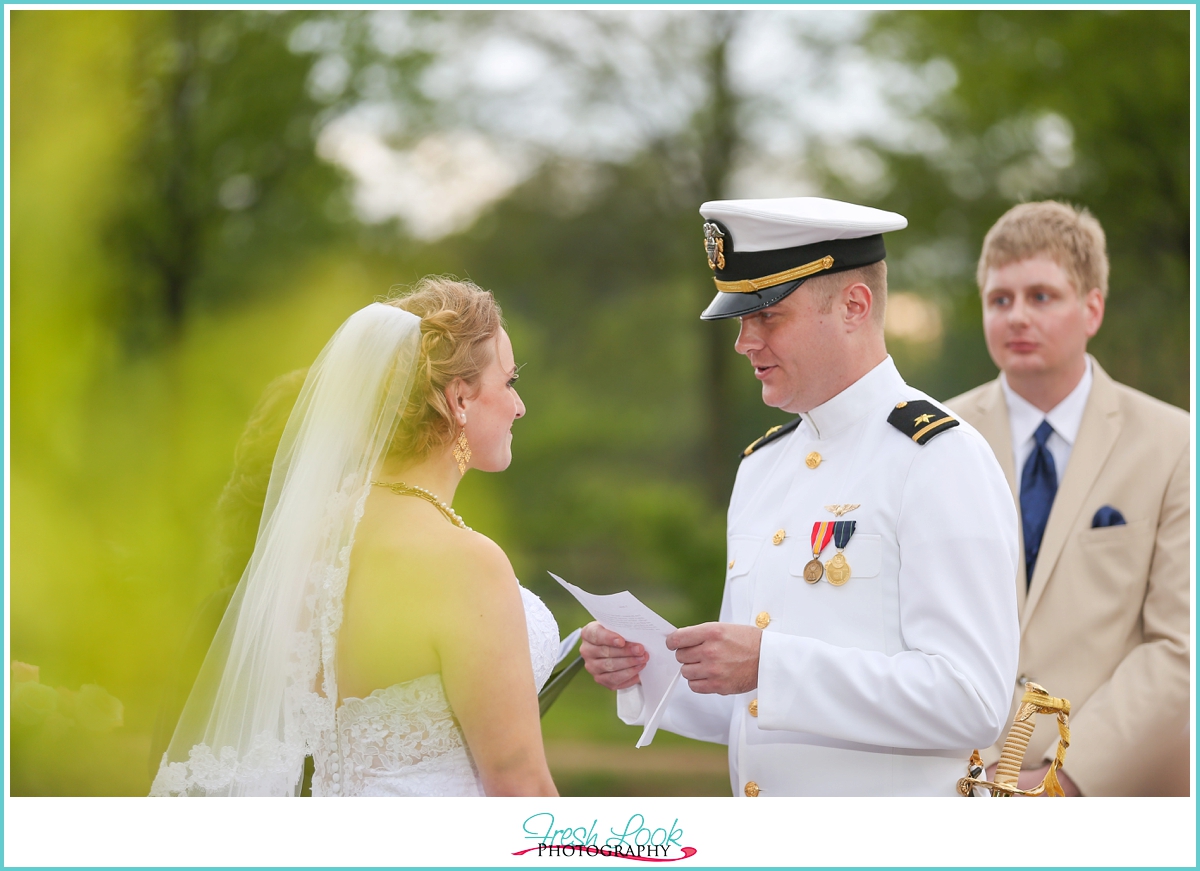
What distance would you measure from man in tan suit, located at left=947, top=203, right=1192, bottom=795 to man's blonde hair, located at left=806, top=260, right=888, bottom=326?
1118mm

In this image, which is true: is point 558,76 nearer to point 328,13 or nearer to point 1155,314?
point 328,13

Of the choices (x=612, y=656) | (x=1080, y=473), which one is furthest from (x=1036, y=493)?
(x=612, y=656)

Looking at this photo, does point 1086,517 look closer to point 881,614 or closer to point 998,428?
point 998,428

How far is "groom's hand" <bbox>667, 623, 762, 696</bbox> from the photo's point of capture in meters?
2.08

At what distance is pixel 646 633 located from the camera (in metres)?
2.29

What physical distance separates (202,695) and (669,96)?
8.67 m

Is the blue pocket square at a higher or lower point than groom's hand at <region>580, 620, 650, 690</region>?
higher

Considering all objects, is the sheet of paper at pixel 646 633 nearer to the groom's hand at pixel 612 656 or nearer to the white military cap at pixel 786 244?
the groom's hand at pixel 612 656

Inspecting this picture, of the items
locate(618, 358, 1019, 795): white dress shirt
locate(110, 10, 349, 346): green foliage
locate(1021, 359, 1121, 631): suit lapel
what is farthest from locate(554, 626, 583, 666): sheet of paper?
locate(110, 10, 349, 346): green foliage

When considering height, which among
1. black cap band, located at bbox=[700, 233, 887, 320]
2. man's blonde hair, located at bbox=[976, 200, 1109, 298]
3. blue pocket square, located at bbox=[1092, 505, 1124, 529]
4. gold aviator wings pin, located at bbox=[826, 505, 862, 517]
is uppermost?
man's blonde hair, located at bbox=[976, 200, 1109, 298]

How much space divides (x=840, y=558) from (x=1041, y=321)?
150cm

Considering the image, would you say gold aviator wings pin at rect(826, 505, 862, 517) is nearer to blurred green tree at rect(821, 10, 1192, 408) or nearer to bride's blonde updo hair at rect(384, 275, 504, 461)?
bride's blonde updo hair at rect(384, 275, 504, 461)

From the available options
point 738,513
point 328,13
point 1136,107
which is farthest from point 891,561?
point 328,13

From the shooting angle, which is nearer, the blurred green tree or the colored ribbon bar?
the colored ribbon bar
